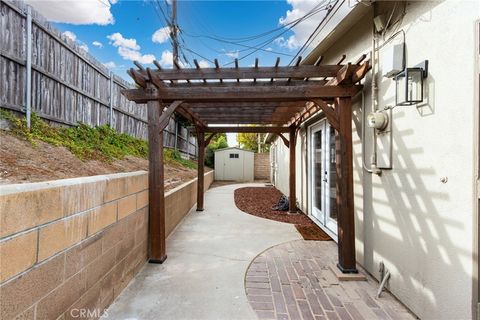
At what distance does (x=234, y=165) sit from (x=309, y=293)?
47.9ft

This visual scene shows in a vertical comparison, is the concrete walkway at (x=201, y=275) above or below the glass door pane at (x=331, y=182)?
below

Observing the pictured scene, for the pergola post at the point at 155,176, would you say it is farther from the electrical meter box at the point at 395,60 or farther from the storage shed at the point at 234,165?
the storage shed at the point at 234,165

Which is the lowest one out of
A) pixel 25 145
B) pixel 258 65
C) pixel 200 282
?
pixel 200 282

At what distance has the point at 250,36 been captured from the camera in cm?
803

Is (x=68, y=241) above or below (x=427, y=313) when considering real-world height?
above

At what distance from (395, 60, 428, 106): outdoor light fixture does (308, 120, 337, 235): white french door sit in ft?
7.02

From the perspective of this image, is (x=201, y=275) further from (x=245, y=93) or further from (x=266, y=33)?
(x=266, y=33)

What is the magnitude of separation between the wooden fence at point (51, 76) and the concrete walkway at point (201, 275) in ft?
11.4

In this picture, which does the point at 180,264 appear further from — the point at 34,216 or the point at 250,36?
the point at 250,36

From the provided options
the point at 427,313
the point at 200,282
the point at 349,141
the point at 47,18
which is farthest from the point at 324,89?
the point at 47,18

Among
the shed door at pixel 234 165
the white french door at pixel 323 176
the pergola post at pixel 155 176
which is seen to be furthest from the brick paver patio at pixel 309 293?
the shed door at pixel 234 165

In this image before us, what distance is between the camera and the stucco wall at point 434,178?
1.86 m

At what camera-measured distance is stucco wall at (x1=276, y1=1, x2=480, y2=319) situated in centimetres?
186

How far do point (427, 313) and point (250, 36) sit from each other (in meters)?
8.07
